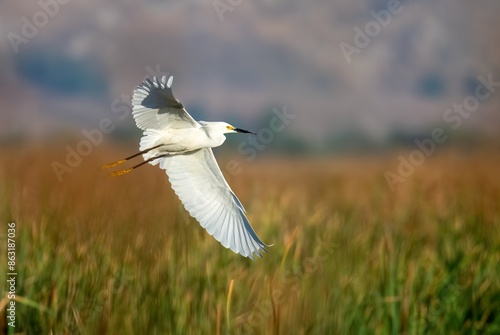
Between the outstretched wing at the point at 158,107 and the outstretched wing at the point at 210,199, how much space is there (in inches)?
7.3

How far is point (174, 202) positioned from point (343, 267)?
107 cm

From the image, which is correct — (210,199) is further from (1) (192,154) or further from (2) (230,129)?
(2) (230,129)

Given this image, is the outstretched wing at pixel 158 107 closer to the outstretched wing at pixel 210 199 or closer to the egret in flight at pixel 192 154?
the egret in flight at pixel 192 154

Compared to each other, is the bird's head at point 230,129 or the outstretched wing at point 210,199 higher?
the bird's head at point 230,129

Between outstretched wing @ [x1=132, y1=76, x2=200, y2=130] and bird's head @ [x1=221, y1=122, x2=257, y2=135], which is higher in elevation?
outstretched wing @ [x1=132, y1=76, x2=200, y2=130]

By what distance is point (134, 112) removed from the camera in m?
1.80

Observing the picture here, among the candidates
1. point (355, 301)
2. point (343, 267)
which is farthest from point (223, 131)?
point (343, 267)

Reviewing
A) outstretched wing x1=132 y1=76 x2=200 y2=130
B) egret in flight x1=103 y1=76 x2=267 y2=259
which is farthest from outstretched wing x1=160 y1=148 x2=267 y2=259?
outstretched wing x1=132 y1=76 x2=200 y2=130

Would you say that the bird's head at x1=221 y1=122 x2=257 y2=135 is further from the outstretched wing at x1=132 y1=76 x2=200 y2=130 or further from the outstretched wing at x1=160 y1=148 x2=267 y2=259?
the outstretched wing at x1=160 y1=148 x2=267 y2=259

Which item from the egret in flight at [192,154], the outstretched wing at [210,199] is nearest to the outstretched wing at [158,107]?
the egret in flight at [192,154]

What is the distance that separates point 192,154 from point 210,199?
7.2 inches

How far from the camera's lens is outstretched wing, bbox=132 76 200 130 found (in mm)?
1680

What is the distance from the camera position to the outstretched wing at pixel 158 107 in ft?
5.51

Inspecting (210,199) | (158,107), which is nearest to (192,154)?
(210,199)
